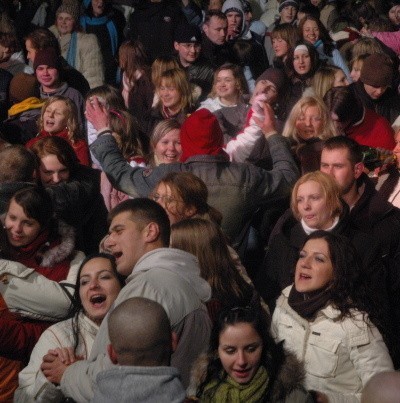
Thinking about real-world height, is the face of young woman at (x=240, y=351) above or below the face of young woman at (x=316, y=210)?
below

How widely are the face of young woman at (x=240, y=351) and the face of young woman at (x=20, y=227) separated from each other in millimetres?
1638

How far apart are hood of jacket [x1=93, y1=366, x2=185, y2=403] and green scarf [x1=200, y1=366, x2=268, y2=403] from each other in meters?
0.77

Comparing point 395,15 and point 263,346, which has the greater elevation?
point 395,15

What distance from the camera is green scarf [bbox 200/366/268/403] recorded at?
4891 millimetres

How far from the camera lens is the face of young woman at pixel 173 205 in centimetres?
642

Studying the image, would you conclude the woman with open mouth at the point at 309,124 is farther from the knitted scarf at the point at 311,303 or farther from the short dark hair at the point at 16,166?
the knitted scarf at the point at 311,303

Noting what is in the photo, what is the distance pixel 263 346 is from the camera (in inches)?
198

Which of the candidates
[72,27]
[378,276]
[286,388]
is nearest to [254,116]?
[378,276]

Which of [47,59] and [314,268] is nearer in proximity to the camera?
[314,268]

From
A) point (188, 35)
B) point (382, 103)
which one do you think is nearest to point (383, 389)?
point (382, 103)

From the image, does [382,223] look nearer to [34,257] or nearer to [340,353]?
[340,353]

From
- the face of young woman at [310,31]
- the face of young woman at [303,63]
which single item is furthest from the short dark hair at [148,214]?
the face of young woman at [310,31]

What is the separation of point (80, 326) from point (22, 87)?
4937mm

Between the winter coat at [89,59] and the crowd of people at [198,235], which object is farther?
the winter coat at [89,59]
